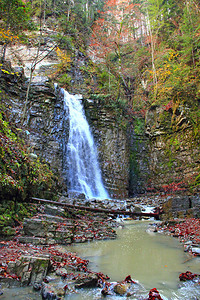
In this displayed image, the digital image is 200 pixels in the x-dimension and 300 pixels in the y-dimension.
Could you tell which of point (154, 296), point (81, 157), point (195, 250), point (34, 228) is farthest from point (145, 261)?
point (81, 157)

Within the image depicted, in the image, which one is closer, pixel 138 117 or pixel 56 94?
pixel 56 94

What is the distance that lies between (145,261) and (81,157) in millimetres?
11260

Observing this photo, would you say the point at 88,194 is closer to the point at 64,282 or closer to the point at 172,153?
the point at 172,153

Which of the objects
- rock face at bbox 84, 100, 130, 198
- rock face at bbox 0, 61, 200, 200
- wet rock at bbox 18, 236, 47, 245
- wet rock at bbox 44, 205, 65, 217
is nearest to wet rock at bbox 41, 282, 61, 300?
wet rock at bbox 18, 236, 47, 245

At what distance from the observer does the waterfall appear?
506 inches

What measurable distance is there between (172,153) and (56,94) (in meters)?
10.4

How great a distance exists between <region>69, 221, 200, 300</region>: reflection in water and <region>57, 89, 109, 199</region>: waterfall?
27.9 feet

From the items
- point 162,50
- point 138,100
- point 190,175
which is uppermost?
point 162,50

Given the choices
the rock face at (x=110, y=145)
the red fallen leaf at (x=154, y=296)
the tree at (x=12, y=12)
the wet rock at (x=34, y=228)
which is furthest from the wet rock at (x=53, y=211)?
the rock face at (x=110, y=145)

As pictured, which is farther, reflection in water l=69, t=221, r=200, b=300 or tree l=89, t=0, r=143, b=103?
tree l=89, t=0, r=143, b=103

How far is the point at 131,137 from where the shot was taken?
676 inches

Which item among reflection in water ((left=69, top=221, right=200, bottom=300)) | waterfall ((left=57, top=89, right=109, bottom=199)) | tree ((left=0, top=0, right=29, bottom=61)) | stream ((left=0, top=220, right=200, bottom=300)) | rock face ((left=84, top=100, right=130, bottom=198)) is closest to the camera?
stream ((left=0, top=220, right=200, bottom=300))

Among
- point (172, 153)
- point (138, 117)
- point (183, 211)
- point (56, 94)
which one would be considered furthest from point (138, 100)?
point (183, 211)

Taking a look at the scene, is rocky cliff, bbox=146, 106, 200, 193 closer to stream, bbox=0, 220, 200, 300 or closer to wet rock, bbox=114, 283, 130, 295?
stream, bbox=0, 220, 200, 300
